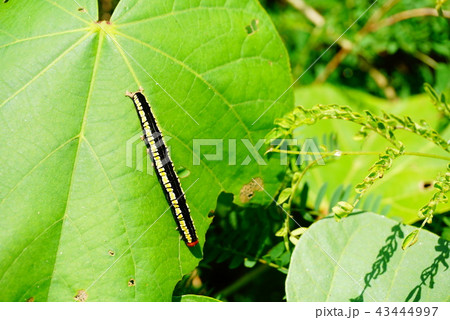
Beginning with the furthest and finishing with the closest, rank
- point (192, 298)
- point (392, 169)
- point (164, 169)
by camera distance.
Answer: point (392, 169)
point (192, 298)
point (164, 169)

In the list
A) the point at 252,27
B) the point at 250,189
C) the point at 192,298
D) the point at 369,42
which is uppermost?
the point at 252,27

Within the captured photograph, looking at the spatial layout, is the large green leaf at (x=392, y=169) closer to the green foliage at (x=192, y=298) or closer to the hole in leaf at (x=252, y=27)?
the hole in leaf at (x=252, y=27)

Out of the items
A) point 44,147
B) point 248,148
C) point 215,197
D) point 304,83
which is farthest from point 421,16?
point 44,147

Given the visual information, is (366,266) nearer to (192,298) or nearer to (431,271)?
(431,271)

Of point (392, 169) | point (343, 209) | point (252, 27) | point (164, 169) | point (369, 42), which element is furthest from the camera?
point (369, 42)

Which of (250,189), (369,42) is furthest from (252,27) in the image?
(369,42)
